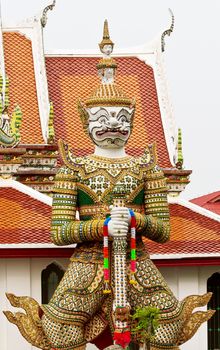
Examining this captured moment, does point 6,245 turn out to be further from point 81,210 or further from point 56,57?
point 56,57

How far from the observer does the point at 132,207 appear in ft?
64.7

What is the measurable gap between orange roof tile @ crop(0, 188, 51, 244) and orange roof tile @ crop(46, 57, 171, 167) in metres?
2.67

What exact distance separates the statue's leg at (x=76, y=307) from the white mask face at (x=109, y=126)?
137 cm

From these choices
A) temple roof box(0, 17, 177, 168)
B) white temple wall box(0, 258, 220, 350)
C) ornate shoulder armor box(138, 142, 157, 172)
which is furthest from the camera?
temple roof box(0, 17, 177, 168)

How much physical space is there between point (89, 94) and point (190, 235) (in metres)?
3.73

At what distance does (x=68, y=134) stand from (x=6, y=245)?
416 cm

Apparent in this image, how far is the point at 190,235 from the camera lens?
72.8 ft

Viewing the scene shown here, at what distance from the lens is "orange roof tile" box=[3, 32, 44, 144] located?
24.2 meters

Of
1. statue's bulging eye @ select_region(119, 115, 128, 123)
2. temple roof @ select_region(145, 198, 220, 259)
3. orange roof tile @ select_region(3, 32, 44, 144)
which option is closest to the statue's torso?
statue's bulging eye @ select_region(119, 115, 128, 123)

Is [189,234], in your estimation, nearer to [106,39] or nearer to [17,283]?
[17,283]

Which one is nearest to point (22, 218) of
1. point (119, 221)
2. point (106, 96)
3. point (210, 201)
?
point (106, 96)

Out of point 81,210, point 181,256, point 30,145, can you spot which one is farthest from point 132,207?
point 30,145

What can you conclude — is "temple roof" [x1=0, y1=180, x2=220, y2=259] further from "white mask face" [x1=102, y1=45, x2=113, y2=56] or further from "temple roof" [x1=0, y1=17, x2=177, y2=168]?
"white mask face" [x1=102, y1=45, x2=113, y2=56]

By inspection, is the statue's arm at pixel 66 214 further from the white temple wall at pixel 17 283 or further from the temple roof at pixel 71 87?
the temple roof at pixel 71 87
